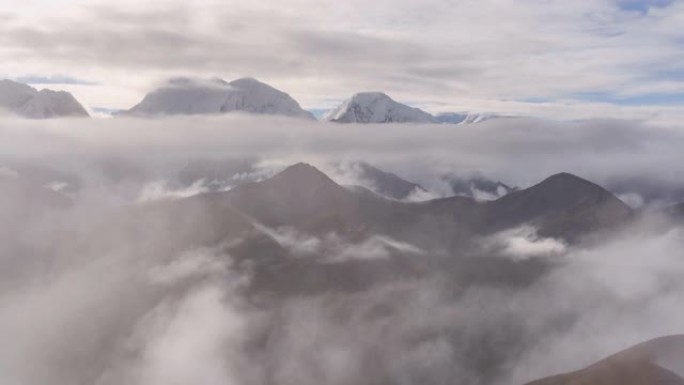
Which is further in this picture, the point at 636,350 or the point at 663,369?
the point at 636,350

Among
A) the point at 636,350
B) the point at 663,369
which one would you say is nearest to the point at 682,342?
the point at 636,350

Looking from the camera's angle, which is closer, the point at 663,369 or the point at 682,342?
the point at 663,369

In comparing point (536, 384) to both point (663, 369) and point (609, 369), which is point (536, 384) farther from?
point (663, 369)

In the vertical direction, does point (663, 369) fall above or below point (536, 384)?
above

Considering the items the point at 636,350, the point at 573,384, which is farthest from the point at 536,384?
the point at 636,350

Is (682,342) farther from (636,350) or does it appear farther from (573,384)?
(573,384)
